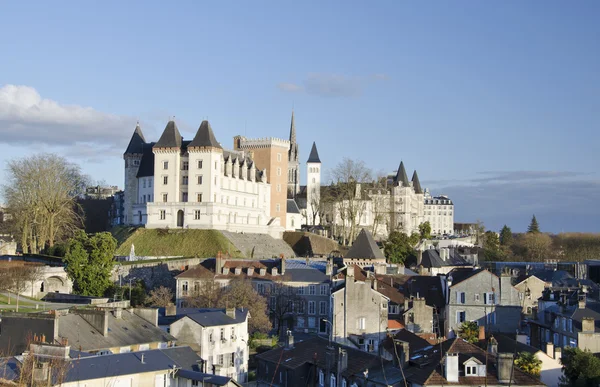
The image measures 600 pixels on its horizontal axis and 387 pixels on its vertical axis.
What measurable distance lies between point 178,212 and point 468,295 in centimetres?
4090

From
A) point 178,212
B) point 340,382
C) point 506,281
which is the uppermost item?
point 178,212

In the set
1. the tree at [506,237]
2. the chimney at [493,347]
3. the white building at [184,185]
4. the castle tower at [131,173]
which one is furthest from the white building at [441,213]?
the chimney at [493,347]

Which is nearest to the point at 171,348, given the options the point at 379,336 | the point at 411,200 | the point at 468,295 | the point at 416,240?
the point at 379,336

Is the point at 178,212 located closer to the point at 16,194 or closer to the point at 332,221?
the point at 16,194

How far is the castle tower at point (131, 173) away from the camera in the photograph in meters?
92.1

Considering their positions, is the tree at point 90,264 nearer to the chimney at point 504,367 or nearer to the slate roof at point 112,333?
the slate roof at point 112,333

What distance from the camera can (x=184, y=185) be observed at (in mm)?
86938

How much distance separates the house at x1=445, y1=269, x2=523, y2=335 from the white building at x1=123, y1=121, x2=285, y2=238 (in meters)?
37.6

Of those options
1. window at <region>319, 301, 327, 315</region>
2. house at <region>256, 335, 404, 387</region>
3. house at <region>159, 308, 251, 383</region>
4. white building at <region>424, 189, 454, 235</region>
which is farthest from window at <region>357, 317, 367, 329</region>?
white building at <region>424, 189, 454, 235</region>

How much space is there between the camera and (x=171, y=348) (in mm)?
35875

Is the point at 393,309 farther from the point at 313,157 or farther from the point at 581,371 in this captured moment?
the point at 313,157

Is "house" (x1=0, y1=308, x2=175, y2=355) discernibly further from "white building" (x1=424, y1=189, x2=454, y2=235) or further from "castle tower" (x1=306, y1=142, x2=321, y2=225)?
"white building" (x1=424, y1=189, x2=454, y2=235)

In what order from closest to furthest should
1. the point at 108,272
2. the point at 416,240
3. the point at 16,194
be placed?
the point at 108,272 → the point at 16,194 → the point at 416,240

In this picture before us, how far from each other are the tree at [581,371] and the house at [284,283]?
2350cm
